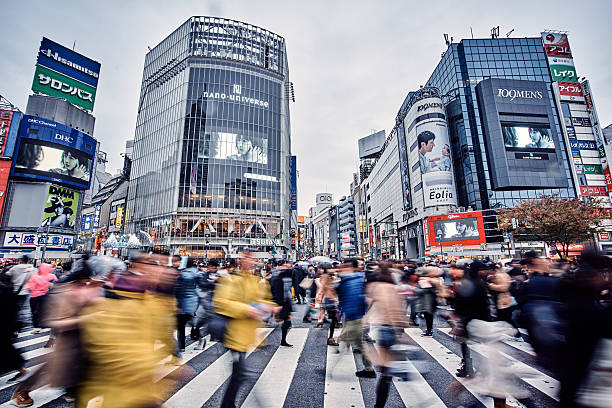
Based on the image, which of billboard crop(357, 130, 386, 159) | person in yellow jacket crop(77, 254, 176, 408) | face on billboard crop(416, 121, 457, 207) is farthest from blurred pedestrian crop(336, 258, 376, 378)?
billboard crop(357, 130, 386, 159)

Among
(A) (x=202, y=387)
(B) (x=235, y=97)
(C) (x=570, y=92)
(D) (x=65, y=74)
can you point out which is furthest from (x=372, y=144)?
(A) (x=202, y=387)

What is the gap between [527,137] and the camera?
53.3 m

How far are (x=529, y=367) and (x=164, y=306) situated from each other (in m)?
6.39

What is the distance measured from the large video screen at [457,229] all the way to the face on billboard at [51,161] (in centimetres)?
5929

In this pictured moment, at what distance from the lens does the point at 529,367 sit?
17.7 feet

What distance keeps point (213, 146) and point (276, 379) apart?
2056 inches

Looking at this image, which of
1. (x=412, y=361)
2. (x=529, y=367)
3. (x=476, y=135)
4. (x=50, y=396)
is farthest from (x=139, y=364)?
(x=476, y=135)

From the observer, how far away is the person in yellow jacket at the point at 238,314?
327 centimetres

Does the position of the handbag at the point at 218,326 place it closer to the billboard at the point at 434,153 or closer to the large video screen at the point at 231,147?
the billboard at the point at 434,153

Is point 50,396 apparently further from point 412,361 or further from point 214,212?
point 214,212

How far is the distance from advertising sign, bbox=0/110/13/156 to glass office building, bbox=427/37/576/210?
74167 millimetres

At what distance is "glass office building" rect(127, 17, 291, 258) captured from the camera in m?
50.3

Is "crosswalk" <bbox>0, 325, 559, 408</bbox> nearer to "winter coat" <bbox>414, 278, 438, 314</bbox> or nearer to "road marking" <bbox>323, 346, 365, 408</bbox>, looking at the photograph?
"road marking" <bbox>323, 346, 365, 408</bbox>

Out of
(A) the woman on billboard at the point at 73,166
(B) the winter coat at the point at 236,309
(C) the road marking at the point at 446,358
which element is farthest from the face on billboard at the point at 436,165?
(A) the woman on billboard at the point at 73,166
